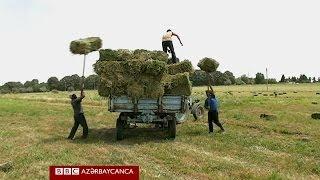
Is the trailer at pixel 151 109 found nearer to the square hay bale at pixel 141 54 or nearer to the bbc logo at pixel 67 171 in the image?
the square hay bale at pixel 141 54

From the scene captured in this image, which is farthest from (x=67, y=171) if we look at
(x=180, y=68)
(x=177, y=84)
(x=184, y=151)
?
(x=180, y=68)

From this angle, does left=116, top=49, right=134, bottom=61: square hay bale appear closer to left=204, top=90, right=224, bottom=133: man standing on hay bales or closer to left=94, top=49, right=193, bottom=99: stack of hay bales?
left=94, top=49, right=193, bottom=99: stack of hay bales

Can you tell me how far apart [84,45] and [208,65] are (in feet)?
20.1

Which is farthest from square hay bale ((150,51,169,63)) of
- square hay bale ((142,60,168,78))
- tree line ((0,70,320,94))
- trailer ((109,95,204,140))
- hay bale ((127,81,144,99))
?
tree line ((0,70,320,94))

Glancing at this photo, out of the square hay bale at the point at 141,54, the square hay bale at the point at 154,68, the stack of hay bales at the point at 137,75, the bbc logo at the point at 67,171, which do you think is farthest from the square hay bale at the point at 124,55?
the bbc logo at the point at 67,171

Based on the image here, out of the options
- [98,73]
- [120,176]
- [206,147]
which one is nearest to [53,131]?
[98,73]

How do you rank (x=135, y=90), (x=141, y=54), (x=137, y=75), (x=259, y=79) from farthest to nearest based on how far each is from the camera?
(x=259, y=79) < (x=141, y=54) < (x=137, y=75) < (x=135, y=90)

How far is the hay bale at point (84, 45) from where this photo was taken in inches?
820

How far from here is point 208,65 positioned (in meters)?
23.5

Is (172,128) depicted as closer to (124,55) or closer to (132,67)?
(132,67)

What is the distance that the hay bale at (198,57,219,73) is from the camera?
2334cm

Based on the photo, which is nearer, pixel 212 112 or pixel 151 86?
pixel 151 86

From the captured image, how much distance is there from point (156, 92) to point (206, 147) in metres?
2.59

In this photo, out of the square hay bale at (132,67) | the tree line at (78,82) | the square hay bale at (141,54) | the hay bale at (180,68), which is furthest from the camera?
the tree line at (78,82)
